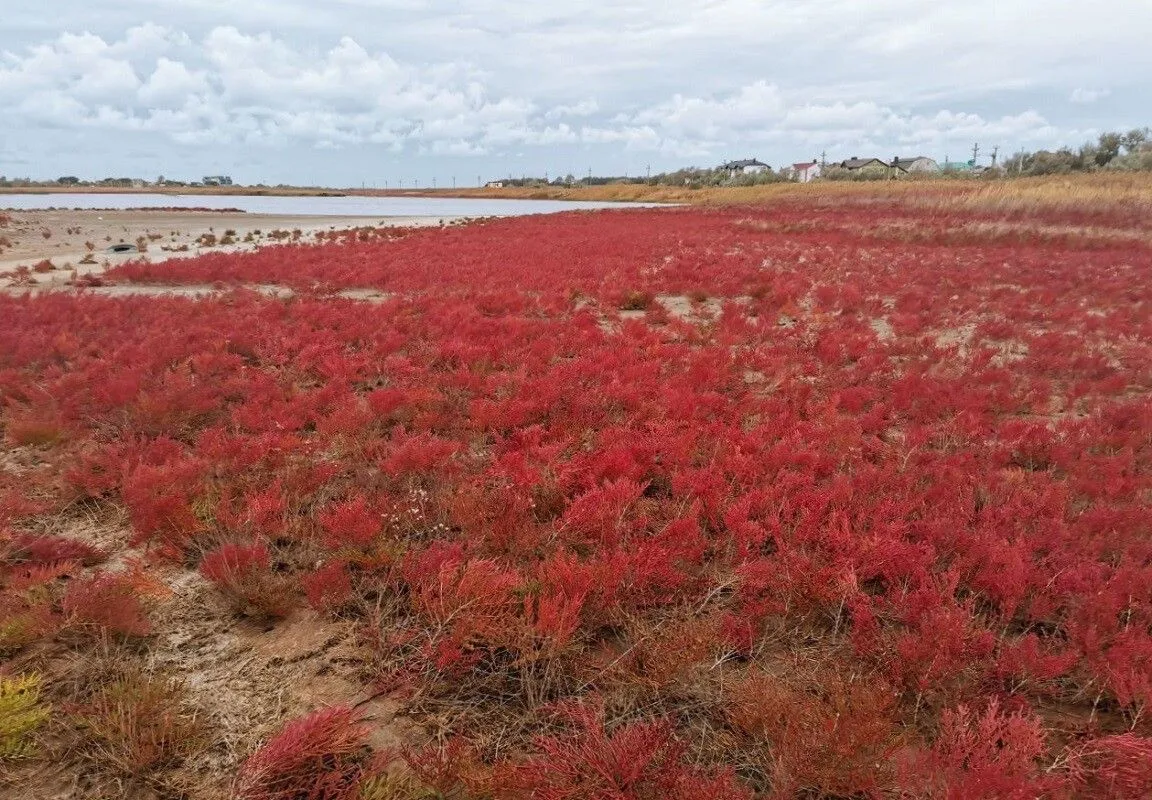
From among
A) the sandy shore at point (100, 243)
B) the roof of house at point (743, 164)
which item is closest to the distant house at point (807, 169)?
the roof of house at point (743, 164)

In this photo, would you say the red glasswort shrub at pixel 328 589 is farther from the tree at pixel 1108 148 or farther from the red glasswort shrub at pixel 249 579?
the tree at pixel 1108 148

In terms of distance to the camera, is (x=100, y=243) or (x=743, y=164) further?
(x=743, y=164)

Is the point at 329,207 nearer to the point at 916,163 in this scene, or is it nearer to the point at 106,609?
the point at 106,609

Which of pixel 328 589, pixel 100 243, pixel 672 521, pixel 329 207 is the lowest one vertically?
pixel 328 589

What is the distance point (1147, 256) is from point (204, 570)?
2495 centimetres

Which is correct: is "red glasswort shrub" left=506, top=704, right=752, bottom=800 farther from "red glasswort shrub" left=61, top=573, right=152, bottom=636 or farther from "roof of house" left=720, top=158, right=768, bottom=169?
"roof of house" left=720, top=158, right=768, bottom=169

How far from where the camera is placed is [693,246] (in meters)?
22.4

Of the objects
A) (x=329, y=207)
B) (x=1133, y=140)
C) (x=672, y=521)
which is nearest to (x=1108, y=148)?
(x=1133, y=140)

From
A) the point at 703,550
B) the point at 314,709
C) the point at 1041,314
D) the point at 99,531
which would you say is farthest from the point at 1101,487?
the point at 1041,314

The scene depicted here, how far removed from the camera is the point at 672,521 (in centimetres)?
389

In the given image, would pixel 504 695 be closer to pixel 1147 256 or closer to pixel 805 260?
pixel 805 260

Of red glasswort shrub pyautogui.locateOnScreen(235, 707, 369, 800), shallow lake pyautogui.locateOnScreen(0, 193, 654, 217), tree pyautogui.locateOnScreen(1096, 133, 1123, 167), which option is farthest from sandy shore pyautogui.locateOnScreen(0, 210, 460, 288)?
tree pyautogui.locateOnScreen(1096, 133, 1123, 167)

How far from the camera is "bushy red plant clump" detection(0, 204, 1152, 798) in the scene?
254 centimetres

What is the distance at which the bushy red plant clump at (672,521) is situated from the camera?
254 centimetres
